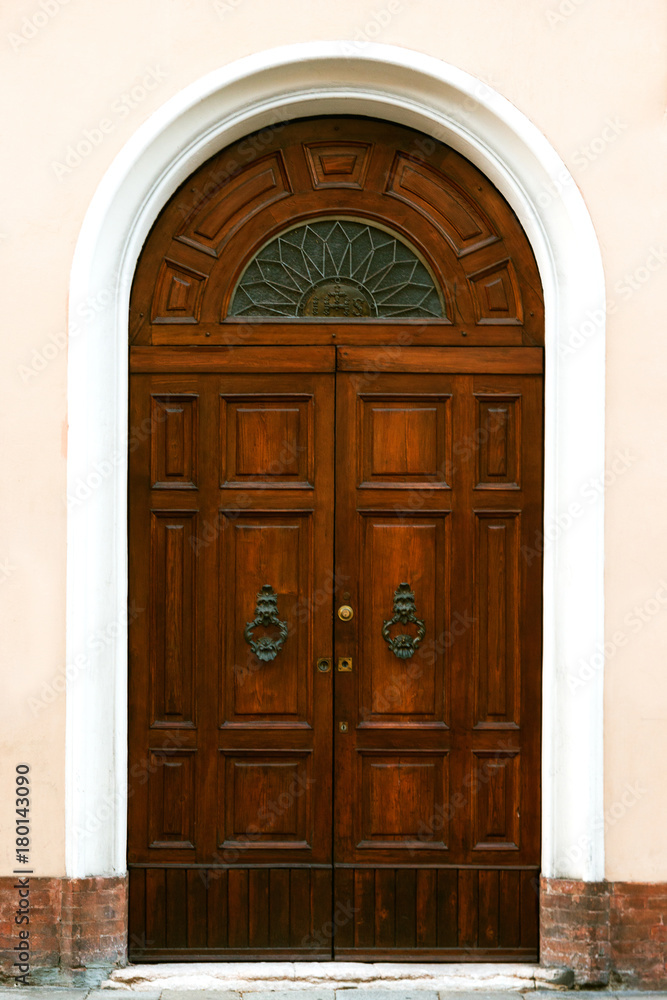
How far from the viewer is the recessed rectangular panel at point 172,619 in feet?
16.1

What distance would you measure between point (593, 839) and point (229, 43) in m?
3.86

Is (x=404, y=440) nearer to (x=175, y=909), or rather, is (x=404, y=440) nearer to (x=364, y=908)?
(x=364, y=908)

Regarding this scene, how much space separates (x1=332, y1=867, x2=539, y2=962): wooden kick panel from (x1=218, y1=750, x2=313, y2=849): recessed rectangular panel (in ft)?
1.07

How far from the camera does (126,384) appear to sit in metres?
4.85

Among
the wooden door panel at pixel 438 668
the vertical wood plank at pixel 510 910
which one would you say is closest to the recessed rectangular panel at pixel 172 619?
the wooden door panel at pixel 438 668

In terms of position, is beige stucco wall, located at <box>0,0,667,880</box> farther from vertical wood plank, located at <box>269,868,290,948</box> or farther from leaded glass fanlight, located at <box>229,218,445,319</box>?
vertical wood plank, located at <box>269,868,290,948</box>

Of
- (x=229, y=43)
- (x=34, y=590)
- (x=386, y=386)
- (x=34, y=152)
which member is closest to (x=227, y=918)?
(x=34, y=590)

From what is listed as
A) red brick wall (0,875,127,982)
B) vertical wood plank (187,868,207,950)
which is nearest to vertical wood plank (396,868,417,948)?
vertical wood plank (187,868,207,950)

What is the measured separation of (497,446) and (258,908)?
7.91ft

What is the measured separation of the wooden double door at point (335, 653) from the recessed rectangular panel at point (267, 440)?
1 centimetres

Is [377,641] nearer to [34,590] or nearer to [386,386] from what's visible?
[386,386]

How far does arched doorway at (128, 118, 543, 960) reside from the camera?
4.89m

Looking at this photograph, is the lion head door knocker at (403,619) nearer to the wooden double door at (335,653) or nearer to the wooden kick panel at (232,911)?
the wooden double door at (335,653)

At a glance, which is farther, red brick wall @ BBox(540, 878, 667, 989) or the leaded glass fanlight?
the leaded glass fanlight
